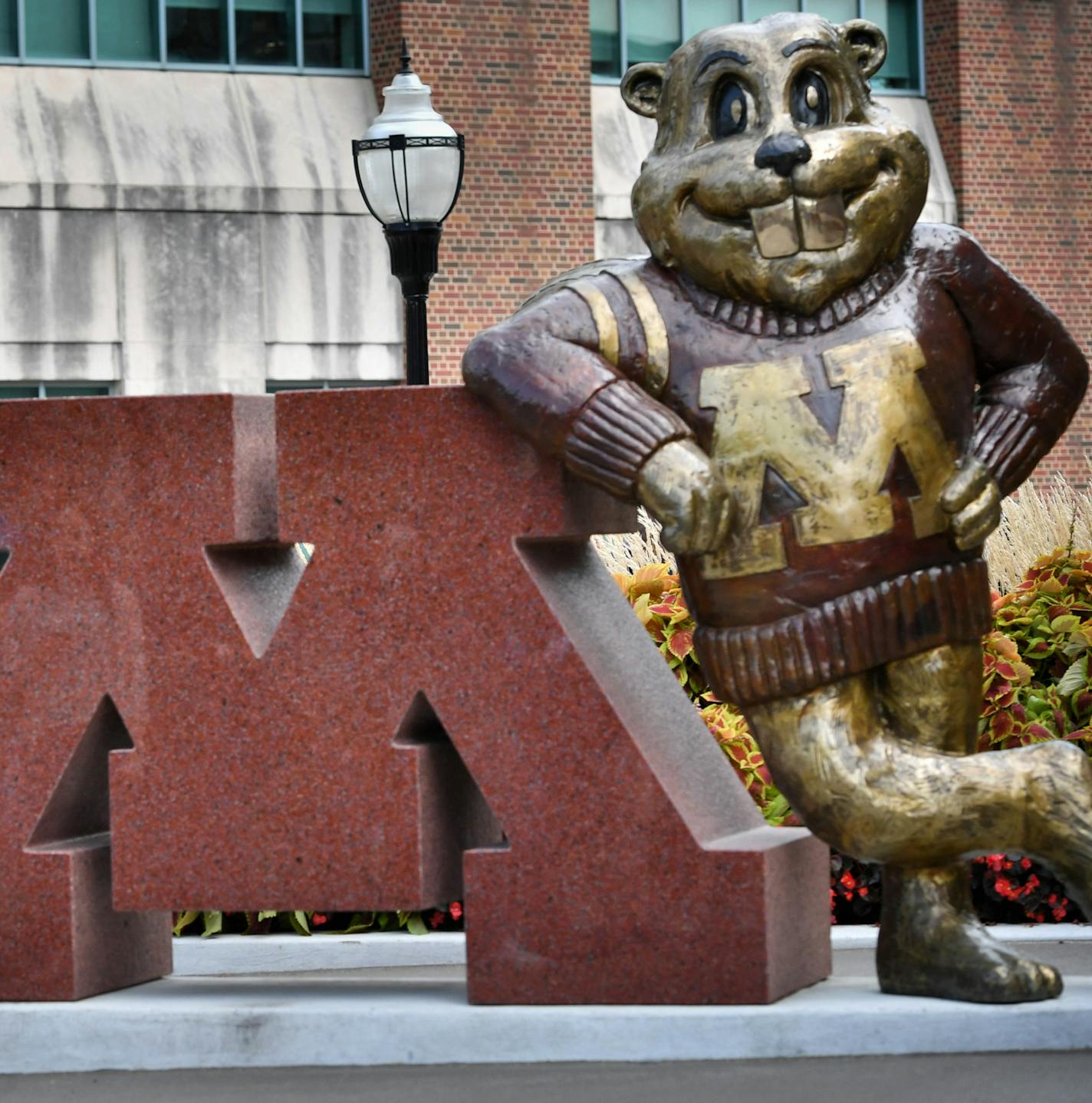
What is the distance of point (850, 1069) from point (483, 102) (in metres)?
17.1

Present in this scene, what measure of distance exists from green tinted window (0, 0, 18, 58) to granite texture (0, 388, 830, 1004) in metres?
15.6

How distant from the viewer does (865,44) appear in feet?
16.8

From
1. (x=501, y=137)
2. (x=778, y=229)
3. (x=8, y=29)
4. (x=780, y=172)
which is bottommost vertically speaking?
(x=778, y=229)

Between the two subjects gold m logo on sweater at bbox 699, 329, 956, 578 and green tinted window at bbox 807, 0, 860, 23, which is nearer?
gold m logo on sweater at bbox 699, 329, 956, 578

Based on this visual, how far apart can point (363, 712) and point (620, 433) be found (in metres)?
0.96

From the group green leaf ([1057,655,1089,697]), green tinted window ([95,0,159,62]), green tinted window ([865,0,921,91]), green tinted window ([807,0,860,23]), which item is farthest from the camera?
green tinted window ([865,0,921,91])

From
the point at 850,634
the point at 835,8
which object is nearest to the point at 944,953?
the point at 850,634

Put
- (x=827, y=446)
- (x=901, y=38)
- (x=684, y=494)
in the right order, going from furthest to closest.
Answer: (x=901, y=38) < (x=827, y=446) < (x=684, y=494)

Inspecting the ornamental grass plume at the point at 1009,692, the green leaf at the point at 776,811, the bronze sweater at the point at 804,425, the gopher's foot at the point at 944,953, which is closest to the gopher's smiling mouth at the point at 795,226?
the bronze sweater at the point at 804,425

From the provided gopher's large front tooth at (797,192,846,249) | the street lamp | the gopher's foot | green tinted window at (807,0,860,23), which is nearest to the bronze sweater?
gopher's large front tooth at (797,192,846,249)

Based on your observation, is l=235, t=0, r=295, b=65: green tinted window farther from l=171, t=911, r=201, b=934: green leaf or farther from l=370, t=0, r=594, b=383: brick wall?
l=171, t=911, r=201, b=934: green leaf

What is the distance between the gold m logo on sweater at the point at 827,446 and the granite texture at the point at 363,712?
427 millimetres

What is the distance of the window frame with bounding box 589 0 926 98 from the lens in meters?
22.0

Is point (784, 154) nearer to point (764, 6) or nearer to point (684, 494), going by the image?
point (684, 494)
